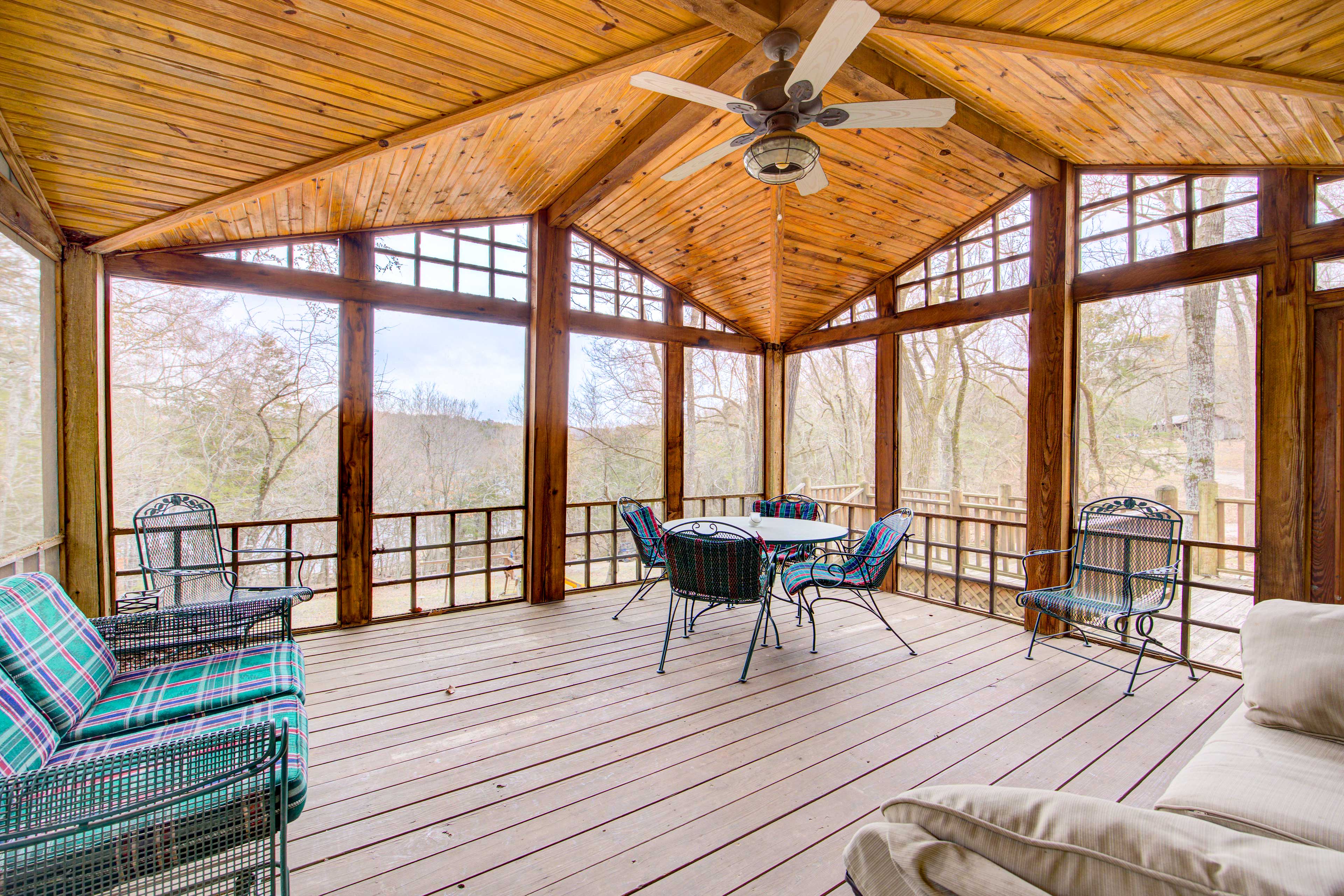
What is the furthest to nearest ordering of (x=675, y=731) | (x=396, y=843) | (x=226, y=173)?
(x=226, y=173) < (x=675, y=731) < (x=396, y=843)

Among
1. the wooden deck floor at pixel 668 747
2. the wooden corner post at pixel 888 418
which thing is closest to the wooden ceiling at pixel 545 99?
the wooden corner post at pixel 888 418

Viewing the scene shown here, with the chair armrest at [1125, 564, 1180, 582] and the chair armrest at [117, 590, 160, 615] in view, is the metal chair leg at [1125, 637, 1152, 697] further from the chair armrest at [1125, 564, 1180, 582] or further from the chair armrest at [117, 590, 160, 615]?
the chair armrest at [117, 590, 160, 615]

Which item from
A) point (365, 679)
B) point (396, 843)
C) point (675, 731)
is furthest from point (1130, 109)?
point (365, 679)

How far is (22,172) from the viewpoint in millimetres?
2545

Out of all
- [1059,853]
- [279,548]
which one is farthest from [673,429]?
[1059,853]

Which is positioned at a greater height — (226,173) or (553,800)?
(226,173)

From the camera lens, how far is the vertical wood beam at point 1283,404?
305 cm

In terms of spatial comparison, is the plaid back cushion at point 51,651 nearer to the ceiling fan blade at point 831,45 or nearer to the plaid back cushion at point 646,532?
the plaid back cushion at point 646,532

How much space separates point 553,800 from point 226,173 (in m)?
3.40

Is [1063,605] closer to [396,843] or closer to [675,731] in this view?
[675,731]

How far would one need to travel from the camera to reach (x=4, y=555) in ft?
7.86

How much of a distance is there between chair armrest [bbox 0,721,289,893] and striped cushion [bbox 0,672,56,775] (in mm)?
347

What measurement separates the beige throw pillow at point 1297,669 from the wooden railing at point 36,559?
183 inches

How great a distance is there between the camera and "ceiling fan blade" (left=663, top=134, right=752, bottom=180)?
2.58 metres
